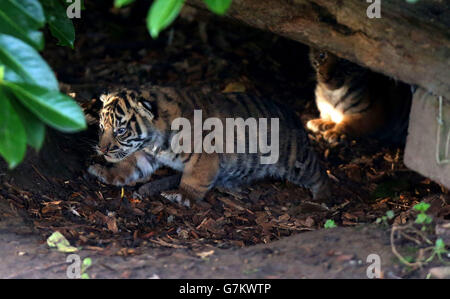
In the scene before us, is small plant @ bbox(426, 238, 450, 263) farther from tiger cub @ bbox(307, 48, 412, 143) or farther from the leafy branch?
tiger cub @ bbox(307, 48, 412, 143)

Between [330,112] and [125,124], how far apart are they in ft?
10.9

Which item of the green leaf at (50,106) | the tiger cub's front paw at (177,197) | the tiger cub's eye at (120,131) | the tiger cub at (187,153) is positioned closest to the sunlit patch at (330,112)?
the tiger cub at (187,153)

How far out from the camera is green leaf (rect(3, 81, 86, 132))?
2424 mm

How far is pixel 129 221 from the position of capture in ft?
15.9

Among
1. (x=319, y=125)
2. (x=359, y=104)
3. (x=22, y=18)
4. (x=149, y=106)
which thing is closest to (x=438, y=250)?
(x=22, y=18)

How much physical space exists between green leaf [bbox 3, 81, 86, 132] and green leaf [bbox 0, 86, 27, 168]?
0.22 feet

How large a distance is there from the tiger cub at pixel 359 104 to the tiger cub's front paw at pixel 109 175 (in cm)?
279

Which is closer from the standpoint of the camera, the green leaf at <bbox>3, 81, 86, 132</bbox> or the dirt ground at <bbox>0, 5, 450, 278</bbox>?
the green leaf at <bbox>3, 81, 86, 132</bbox>

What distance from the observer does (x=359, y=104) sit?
25.4ft

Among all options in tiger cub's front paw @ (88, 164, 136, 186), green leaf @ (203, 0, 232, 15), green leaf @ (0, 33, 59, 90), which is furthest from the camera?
tiger cub's front paw @ (88, 164, 136, 186)

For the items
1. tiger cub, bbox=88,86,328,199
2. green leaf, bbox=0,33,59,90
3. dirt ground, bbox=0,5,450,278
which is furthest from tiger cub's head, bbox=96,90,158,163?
green leaf, bbox=0,33,59,90

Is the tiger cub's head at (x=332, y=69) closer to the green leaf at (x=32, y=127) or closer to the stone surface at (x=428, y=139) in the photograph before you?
the stone surface at (x=428, y=139)

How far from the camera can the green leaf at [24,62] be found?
264cm
